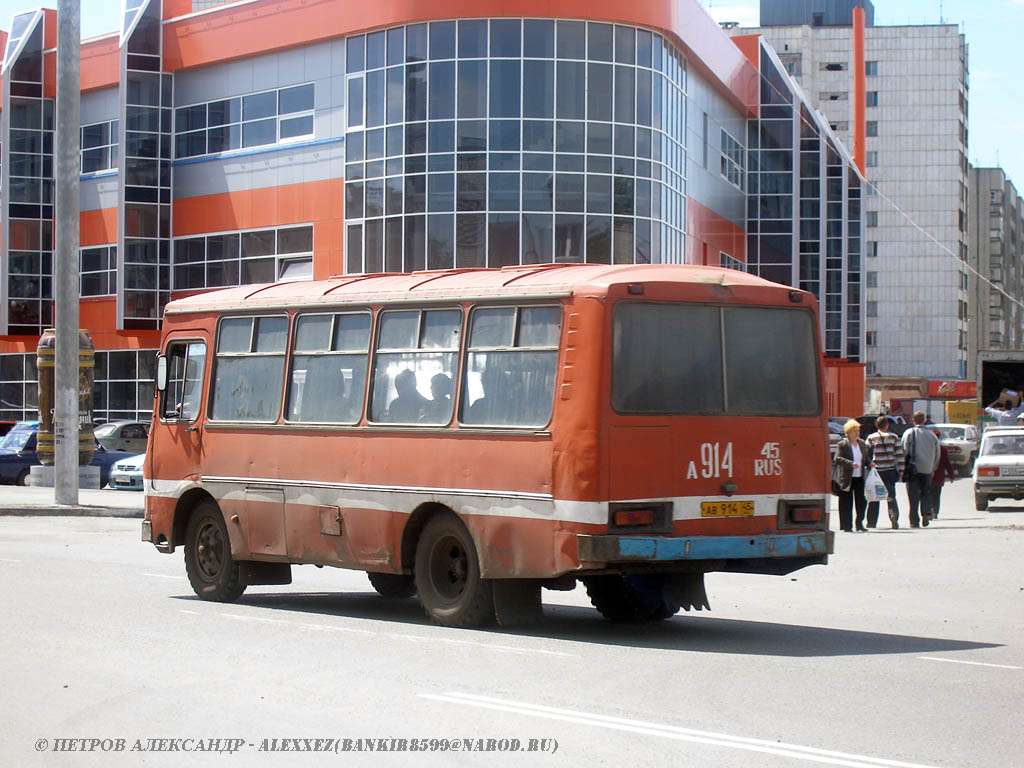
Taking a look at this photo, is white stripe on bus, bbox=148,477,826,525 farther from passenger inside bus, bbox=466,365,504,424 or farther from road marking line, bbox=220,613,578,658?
road marking line, bbox=220,613,578,658

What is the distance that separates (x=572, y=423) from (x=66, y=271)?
19.7m

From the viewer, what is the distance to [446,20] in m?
43.7

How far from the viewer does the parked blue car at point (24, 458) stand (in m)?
38.6

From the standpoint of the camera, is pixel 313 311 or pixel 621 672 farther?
pixel 313 311

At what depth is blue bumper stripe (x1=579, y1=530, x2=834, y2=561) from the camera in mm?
11172

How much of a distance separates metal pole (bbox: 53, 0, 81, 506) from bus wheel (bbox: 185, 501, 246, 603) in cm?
1473

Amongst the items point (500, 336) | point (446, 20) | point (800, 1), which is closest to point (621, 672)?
point (500, 336)

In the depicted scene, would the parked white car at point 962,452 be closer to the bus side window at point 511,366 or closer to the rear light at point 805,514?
the rear light at point 805,514

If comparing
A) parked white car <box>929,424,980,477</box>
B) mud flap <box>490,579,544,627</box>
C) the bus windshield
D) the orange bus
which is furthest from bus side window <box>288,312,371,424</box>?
parked white car <box>929,424,980,477</box>

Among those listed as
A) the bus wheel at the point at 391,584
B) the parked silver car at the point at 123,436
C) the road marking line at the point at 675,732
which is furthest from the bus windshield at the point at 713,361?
the parked silver car at the point at 123,436

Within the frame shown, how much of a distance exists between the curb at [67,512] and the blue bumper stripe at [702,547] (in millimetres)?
18663

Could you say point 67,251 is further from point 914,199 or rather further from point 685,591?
point 914,199

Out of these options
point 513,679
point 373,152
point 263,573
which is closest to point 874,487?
point 263,573

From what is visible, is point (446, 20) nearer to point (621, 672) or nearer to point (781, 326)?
point (781, 326)
